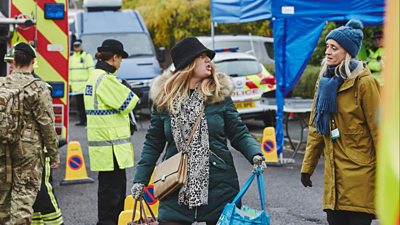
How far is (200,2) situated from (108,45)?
20533mm

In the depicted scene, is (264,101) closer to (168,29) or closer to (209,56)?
(209,56)

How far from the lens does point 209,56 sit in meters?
4.39

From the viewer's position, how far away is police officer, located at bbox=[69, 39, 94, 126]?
55.5 feet

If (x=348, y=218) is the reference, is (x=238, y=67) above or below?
above

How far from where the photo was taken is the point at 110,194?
262 inches

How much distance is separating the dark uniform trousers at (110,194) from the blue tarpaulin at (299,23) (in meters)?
4.50

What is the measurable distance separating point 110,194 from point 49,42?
239 cm

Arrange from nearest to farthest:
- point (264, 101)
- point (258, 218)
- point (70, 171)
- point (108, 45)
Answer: point (258, 218), point (108, 45), point (70, 171), point (264, 101)

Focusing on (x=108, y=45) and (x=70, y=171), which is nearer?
(x=108, y=45)

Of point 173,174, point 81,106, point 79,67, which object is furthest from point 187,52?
point 81,106

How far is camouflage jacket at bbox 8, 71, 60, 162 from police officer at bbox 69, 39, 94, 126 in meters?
11.2

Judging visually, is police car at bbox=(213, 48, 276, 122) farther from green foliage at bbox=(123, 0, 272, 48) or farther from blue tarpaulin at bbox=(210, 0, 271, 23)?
green foliage at bbox=(123, 0, 272, 48)

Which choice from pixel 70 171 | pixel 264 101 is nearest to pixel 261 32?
pixel 264 101

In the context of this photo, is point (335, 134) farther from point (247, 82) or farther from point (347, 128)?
point (247, 82)
